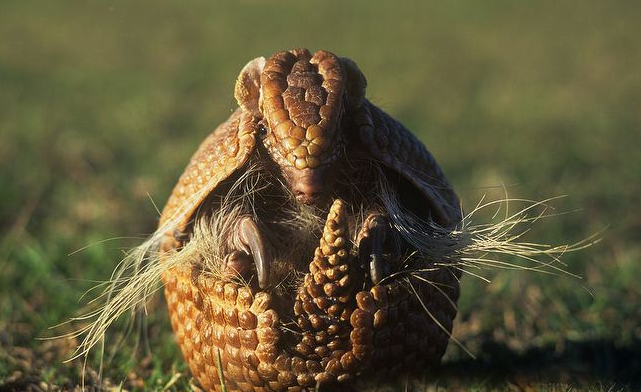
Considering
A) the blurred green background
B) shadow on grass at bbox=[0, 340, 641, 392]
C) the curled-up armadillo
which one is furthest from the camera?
the blurred green background

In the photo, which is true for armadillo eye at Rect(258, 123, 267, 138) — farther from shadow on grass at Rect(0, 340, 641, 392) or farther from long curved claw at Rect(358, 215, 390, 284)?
shadow on grass at Rect(0, 340, 641, 392)

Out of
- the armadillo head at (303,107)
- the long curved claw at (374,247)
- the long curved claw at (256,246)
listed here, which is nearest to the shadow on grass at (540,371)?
the long curved claw at (374,247)

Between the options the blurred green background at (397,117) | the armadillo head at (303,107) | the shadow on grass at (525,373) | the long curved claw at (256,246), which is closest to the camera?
the armadillo head at (303,107)

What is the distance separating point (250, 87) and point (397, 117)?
5.75 meters

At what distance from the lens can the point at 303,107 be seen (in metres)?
2.32

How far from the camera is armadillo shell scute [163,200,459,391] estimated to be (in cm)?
246

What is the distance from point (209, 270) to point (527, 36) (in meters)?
10.1

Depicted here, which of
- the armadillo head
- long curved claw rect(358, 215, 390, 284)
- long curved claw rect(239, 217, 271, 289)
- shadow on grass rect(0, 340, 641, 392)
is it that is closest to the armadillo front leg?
Result: long curved claw rect(239, 217, 271, 289)

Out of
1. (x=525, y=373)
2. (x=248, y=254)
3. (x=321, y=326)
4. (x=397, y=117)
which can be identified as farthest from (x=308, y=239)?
(x=397, y=117)

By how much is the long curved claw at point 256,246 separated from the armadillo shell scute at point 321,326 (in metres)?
0.06

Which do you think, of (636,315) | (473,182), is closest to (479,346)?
(636,315)

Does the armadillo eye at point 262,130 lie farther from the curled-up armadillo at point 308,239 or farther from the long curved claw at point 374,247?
the long curved claw at point 374,247

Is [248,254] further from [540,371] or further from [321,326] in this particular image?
[540,371]

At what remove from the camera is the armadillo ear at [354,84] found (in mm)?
2537
